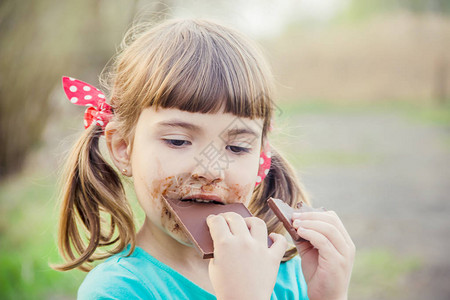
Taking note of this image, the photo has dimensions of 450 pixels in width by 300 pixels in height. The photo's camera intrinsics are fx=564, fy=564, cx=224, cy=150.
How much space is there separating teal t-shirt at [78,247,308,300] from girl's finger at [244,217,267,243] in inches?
13.6

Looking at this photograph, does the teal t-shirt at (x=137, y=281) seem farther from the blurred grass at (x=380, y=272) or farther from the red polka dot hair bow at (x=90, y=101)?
the blurred grass at (x=380, y=272)

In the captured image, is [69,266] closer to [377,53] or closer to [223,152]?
[223,152]

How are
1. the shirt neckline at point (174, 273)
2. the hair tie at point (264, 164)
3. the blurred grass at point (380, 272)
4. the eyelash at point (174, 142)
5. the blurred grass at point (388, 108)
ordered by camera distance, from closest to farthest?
the eyelash at point (174, 142)
the shirt neckline at point (174, 273)
the hair tie at point (264, 164)
the blurred grass at point (380, 272)
the blurred grass at point (388, 108)

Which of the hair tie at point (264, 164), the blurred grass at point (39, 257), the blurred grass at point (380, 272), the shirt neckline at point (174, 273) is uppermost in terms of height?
the hair tie at point (264, 164)

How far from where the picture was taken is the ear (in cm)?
198

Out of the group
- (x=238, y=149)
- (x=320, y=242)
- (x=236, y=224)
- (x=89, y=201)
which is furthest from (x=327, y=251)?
(x=89, y=201)

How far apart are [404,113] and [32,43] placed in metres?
4.80

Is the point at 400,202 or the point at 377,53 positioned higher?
the point at 377,53

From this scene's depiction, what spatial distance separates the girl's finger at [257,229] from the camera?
65.7 inches

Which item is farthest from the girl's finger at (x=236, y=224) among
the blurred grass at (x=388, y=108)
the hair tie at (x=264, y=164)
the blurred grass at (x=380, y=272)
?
the blurred grass at (x=388, y=108)

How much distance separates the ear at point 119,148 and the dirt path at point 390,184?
282 cm

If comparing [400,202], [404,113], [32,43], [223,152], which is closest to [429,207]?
[400,202]

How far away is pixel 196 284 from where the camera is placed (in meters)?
1.96

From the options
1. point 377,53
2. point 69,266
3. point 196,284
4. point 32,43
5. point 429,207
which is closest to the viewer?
point 196,284
